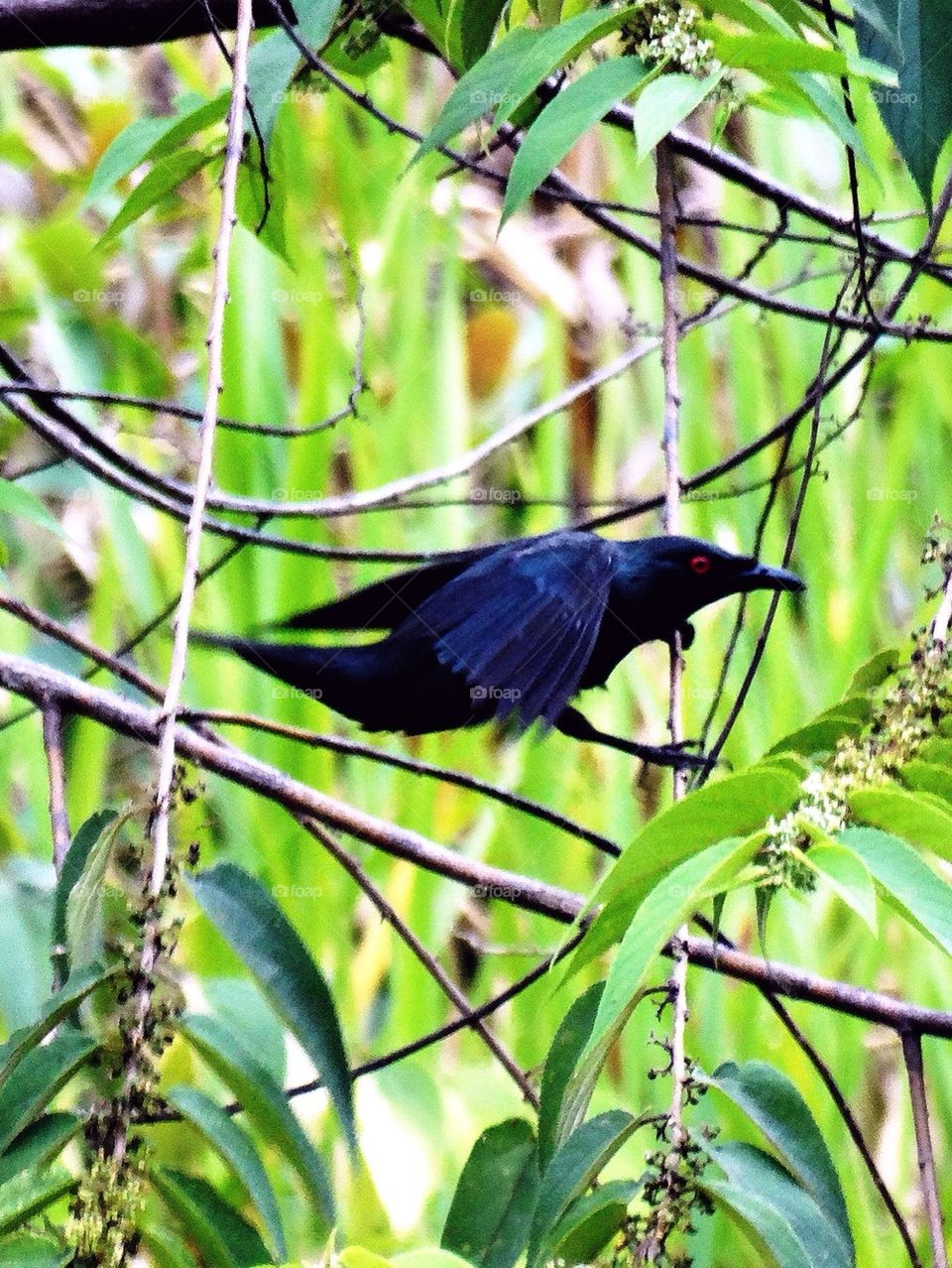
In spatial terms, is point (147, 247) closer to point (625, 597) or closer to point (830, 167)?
point (830, 167)

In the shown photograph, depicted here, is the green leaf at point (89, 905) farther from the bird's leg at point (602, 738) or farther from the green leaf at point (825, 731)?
the bird's leg at point (602, 738)

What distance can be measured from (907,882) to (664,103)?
626mm

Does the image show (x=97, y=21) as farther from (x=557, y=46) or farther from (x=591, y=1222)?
(x=591, y=1222)

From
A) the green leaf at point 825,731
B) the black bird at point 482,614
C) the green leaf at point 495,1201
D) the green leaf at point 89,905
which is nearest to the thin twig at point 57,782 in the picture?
Result: the green leaf at point 89,905

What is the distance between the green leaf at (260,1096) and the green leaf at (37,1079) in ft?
0.24

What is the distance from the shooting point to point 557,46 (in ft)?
4.36

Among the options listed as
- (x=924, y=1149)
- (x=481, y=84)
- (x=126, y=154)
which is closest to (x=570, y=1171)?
(x=924, y=1149)

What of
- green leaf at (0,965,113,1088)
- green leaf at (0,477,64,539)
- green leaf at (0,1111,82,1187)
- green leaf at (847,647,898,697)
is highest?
green leaf at (0,477,64,539)

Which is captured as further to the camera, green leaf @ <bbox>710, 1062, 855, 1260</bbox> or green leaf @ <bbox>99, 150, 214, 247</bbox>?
green leaf @ <bbox>99, 150, 214, 247</bbox>

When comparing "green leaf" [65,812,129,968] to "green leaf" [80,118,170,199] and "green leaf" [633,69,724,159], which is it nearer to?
"green leaf" [633,69,724,159]

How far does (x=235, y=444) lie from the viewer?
3.94 metres

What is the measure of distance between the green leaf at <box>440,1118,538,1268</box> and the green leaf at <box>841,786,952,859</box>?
64cm

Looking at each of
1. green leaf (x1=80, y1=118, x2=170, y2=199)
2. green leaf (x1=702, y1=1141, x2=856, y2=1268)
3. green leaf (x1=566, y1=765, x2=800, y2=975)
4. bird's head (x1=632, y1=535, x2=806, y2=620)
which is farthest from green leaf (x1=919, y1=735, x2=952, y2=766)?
bird's head (x1=632, y1=535, x2=806, y2=620)

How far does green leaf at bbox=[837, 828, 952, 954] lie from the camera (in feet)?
3.19
